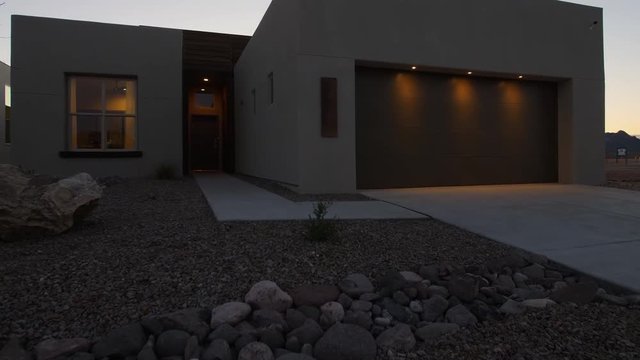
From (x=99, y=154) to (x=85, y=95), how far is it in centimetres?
158

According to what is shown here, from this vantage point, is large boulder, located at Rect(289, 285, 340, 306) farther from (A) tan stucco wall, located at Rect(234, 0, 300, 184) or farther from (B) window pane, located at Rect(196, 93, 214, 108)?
(B) window pane, located at Rect(196, 93, 214, 108)

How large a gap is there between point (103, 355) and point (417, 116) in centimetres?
788

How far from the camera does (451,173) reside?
9.39 m

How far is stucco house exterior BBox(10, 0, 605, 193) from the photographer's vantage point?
793cm

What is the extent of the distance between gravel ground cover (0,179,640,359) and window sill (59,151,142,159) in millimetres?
6373

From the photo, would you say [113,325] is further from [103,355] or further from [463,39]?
[463,39]

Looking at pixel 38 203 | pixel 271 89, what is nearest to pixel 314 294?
pixel 38 203

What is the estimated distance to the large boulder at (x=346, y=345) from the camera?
7.63 feet

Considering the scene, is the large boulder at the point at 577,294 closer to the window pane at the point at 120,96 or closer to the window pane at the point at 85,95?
the window pane at the point at 120,96

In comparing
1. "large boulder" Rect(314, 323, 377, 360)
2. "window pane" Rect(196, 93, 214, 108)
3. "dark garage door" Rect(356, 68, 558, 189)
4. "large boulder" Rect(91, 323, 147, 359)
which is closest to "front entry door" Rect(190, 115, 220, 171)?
"window pane" Rect(196, 93, 214, 108)

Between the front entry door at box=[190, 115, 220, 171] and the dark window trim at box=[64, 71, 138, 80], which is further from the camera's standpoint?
the front entry door at box=[190, 115, 220, 171]

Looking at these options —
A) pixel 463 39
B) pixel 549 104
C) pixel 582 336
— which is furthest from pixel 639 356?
pixel 549 104

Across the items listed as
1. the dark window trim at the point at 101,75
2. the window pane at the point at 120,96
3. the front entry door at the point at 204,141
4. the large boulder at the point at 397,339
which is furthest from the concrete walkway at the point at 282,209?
the front entry door at the point at 204,141

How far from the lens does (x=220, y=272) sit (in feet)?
10.4
